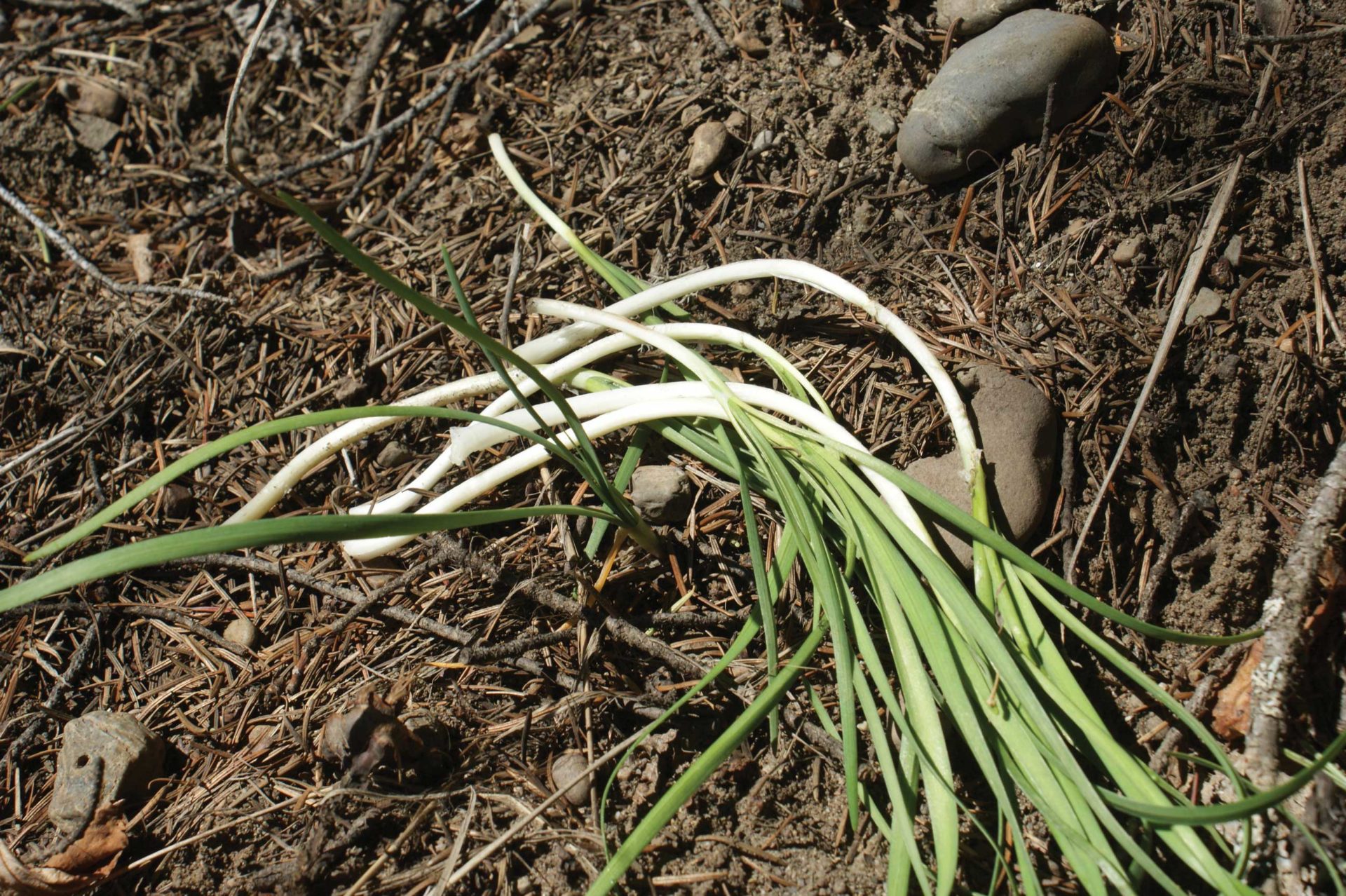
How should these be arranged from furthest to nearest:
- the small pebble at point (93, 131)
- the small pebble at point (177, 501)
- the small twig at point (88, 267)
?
the small pebble at point (93, 131) < the small twig at point (88, 267) < the small pebble at point (177, 501)

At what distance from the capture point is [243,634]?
1.38 meters

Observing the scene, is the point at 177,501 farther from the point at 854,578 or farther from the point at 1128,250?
the point at 1128,250

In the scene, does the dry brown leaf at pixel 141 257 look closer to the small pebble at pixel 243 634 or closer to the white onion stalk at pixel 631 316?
the white onion stalk at pixel 631 316

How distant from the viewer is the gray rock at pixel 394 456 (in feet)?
4.84

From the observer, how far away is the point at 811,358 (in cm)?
145

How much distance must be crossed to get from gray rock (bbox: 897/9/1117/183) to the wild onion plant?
327mm

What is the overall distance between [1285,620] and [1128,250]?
0.62m

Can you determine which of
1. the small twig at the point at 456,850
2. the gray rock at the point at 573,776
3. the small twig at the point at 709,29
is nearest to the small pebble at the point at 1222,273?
the small twig at the point at 709,29

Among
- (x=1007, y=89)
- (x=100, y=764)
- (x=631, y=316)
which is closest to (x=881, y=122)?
(x=1007, y=89)

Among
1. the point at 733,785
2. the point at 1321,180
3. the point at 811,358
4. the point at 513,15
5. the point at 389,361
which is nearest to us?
the point at 733,785

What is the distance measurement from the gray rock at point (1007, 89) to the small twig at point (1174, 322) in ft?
0.94

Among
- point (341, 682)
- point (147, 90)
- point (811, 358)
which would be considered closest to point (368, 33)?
point (147, 90)

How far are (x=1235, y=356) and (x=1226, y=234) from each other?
8.7 inches

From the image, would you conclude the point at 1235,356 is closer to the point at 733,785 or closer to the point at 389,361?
the point at 733,785
